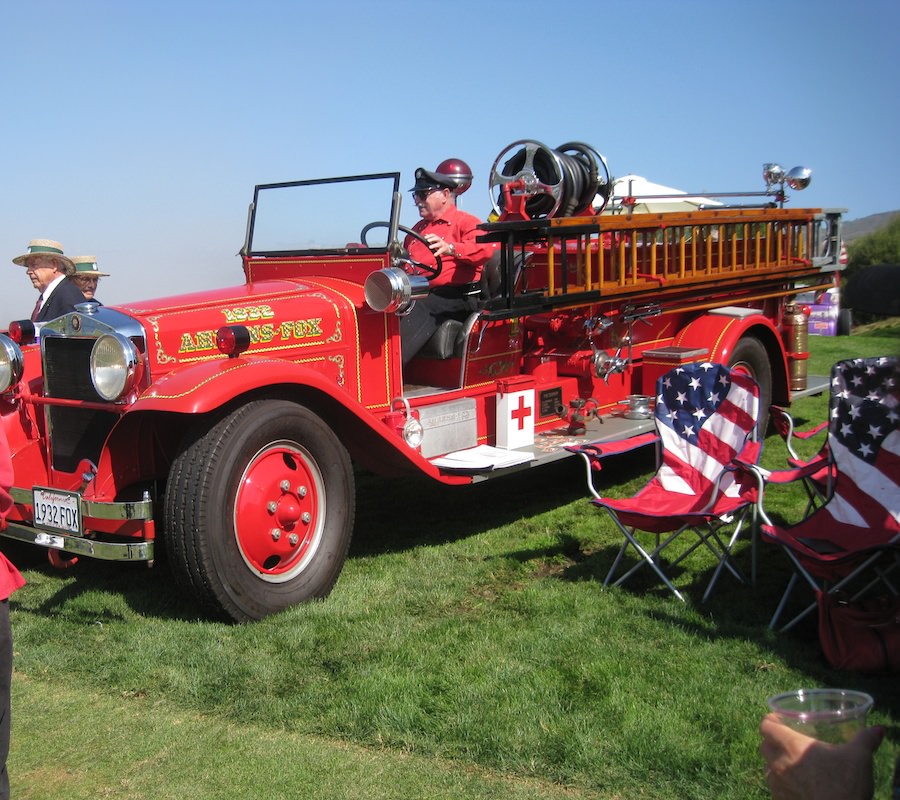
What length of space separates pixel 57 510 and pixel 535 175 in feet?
11.0

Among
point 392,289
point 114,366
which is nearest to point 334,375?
point 392,289

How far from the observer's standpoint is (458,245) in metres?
5.76

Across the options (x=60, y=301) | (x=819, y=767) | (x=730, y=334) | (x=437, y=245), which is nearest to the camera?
(x=819, y=767)

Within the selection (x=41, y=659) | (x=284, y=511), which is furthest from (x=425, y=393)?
(x=41, y=659)

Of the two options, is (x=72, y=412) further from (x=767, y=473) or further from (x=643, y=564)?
(x=767, y=473)

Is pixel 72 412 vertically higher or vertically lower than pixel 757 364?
higher

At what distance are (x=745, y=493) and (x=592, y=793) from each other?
2006mm

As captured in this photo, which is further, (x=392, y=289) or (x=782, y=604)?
(x=392, y=289)

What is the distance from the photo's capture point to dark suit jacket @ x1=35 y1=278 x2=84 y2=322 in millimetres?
6250

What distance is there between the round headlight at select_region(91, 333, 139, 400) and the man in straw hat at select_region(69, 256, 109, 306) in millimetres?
3478

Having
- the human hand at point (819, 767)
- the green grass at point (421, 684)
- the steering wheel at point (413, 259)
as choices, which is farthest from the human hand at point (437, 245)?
the human hand at point (819, 767)

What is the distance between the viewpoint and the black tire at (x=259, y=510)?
4.04 meters

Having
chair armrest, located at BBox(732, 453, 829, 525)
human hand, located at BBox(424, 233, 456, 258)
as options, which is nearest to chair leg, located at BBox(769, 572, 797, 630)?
chair armrest, located at BBox(732, 453, 829, 525)

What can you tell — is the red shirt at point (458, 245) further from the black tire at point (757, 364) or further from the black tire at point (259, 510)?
the black tire at point (757, 364)
